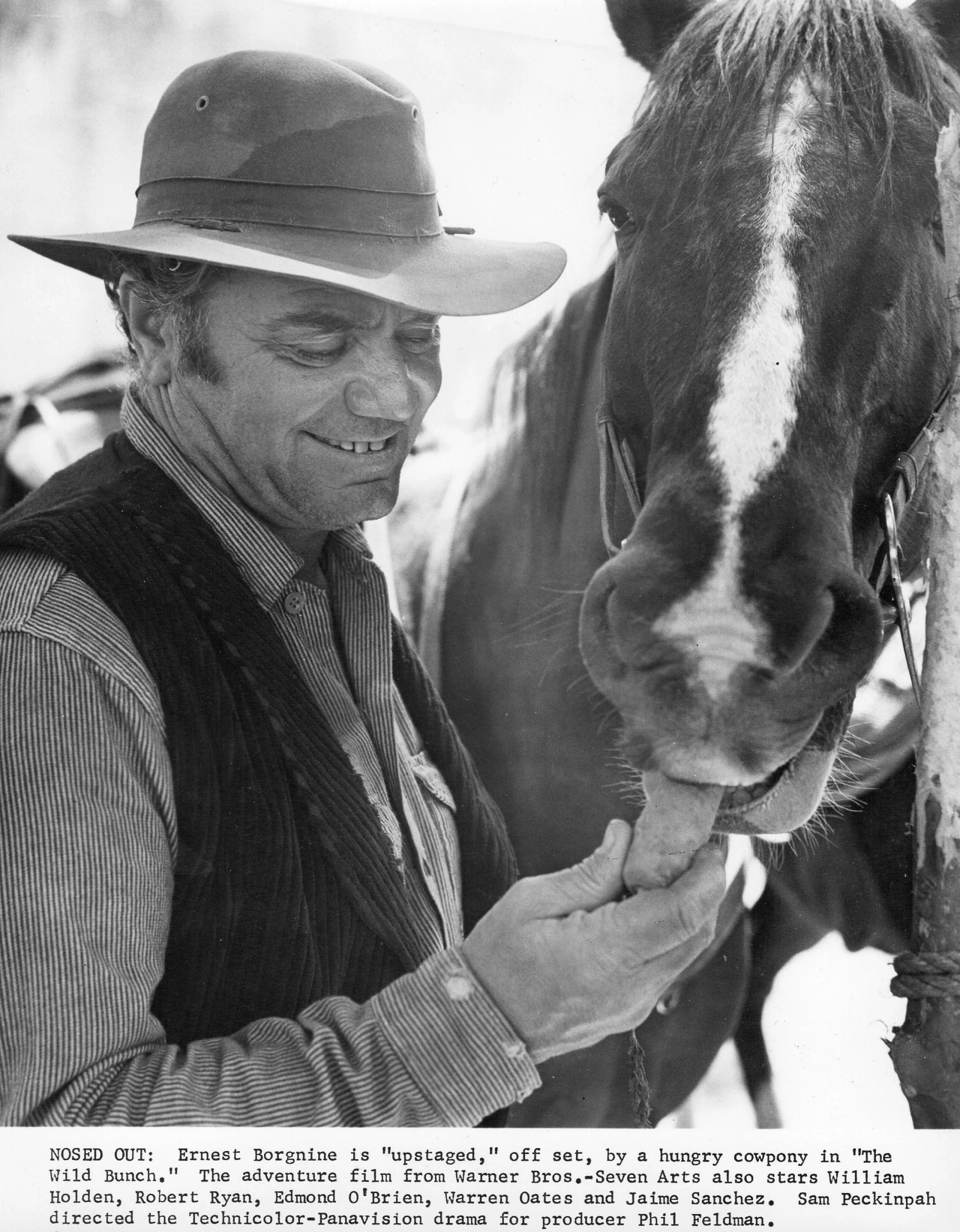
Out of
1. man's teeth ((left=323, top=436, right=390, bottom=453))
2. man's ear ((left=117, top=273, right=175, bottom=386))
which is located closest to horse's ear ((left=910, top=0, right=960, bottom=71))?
man's teeth ((left=323, top=436, right=390, bottom=453))

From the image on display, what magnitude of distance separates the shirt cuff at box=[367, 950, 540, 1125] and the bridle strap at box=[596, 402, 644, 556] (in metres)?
0.41

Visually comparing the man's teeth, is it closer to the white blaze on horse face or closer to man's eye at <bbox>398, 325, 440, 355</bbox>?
man's eye at <bbox>398, 325, 440, 355</bbox>

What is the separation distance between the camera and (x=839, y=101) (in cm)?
85

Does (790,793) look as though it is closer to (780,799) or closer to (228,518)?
(780,799)

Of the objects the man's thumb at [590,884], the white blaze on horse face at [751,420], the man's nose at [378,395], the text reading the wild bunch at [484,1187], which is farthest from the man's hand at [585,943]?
the man's nose at [378,395]

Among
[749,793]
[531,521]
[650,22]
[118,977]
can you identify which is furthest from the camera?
[531,521]

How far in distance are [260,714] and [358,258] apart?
1.19ft

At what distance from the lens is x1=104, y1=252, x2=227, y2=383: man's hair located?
0.87 meters

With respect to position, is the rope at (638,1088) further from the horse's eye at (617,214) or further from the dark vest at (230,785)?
the horse's eye at (617,214)

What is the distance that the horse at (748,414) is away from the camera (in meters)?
0.73

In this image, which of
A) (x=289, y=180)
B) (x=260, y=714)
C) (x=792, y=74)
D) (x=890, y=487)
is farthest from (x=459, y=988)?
(x=792, y=74)

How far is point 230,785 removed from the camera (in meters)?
0.83

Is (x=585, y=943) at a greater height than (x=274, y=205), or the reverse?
(x=274, y=205)

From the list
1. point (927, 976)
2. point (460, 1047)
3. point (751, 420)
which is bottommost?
point (927, 976)
